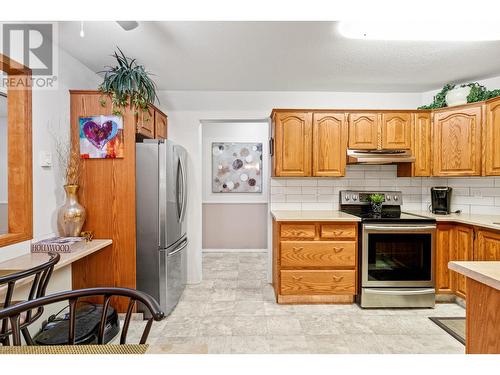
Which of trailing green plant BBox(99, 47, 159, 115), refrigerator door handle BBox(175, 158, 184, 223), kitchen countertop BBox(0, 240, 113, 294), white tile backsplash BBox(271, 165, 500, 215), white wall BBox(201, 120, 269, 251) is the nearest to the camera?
kitchen countertop BBox(0, 240, 113, 294)

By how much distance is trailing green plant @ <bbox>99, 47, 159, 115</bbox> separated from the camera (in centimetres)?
251

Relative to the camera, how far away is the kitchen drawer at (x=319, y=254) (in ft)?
9.81

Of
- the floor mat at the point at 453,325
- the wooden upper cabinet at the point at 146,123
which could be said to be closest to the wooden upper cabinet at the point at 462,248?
the floor mat at the point at 453,325

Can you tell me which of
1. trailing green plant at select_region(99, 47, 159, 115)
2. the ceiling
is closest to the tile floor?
trailing green plant at select_region(99, 47, 159, 115)

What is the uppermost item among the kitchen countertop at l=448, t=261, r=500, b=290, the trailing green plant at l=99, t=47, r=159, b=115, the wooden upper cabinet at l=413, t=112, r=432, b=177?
the trailing green plant at l=99, t=47, r=159, b=115

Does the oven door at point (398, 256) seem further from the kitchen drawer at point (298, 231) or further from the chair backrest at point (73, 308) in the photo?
the chair backrest at point (73, 308)

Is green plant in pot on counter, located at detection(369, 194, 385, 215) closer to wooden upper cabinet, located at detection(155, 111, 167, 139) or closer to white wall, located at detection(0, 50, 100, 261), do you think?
wooden upper cabinet, located at detection(155, 111, 167, 139)

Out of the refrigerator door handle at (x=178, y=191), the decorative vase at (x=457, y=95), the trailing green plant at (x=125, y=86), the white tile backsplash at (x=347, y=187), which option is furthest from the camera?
the white tile backsplash at (x=347, y=187)

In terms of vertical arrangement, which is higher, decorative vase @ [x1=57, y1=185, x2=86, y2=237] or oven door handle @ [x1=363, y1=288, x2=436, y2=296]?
decorative vase @ [x1=57, y1=185, x2=86, y2=237]

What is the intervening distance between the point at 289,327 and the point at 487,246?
1914mm

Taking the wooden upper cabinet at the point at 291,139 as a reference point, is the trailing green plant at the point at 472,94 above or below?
above

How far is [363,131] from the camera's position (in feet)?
11.0

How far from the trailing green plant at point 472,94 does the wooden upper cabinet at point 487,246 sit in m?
1.36

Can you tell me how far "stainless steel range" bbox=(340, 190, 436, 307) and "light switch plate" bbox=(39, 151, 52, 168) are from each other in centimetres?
280
